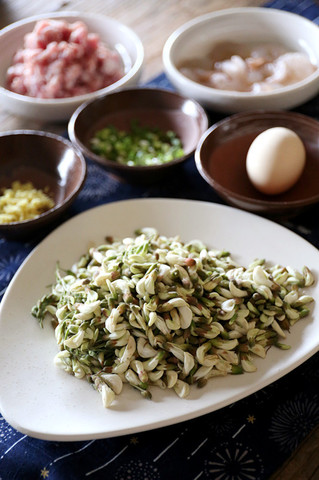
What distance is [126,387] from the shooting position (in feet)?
3.18

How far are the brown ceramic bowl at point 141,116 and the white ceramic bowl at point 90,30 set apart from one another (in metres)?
0.05

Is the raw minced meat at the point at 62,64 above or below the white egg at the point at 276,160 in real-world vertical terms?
above

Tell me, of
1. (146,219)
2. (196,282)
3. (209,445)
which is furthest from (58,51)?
(209,445)

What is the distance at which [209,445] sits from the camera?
0.95 m

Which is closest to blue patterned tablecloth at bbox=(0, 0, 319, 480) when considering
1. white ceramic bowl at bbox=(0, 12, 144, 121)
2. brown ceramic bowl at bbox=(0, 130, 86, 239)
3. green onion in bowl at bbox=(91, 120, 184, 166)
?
brown ceramic bowl at bbox=(0, 130, 86, 239)

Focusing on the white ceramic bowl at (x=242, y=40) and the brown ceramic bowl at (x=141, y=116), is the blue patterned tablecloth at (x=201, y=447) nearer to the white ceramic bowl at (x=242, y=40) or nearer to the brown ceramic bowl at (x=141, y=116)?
the brown ceramic bowl at (x=141, y=116)

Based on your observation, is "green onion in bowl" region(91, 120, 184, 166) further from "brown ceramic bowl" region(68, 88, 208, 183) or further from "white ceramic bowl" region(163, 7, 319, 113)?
"white ceramic bowl" region(163, 7, 319, 113)

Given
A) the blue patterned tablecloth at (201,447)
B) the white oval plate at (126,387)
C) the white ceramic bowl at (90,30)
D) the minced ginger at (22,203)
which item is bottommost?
the blue patterned tablecloth at (201,447)

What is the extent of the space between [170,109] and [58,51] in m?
0.36

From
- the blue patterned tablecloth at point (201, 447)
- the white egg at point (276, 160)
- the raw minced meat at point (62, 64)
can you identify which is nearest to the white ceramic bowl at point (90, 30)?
the raw minced meat at point (62, 64)

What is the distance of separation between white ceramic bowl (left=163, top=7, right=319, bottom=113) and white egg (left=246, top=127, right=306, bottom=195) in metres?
0.24

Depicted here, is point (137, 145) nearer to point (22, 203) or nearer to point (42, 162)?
point (42, 162)

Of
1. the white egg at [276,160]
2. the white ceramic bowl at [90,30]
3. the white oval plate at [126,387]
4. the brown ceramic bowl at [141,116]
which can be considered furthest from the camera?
the white ceramic bowl at [90,30]

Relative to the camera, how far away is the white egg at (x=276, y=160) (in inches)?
50.0
